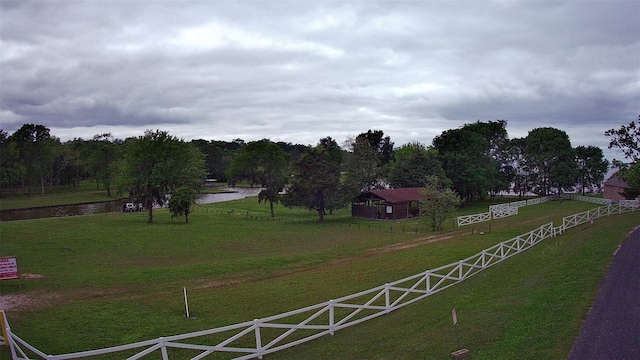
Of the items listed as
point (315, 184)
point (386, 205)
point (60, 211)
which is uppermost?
point (315, 184)

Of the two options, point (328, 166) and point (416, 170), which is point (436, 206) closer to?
point (328, 166)

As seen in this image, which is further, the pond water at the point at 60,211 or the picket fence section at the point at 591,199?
the pond water at the point at 60,211

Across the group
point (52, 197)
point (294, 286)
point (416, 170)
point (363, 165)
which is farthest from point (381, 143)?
point (294, 286)

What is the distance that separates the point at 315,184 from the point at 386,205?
1058 cm

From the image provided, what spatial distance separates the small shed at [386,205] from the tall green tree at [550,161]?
2890cm

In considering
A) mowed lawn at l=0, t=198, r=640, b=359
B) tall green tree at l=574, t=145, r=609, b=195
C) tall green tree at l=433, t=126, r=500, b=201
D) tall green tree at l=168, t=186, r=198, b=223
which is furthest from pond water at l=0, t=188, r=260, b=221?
tall green tree at l=574, t=145, r=609, b=195

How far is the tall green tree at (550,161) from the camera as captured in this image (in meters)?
77.9

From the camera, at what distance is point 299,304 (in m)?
19.3

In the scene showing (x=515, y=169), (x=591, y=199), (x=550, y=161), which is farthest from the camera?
(x=515, y=169)

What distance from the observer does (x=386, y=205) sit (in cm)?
6156

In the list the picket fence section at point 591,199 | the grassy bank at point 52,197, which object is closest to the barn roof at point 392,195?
the picket fence section at point 591,199

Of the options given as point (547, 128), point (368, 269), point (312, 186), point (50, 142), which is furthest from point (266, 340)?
point (50, 142)

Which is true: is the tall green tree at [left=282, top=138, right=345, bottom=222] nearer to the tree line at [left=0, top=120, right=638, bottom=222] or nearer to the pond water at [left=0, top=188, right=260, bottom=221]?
the tree line at [left=0, top=120, right=638, bottom=222]

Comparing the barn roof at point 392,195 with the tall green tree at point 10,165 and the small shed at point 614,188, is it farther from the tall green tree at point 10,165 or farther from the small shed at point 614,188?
the tall green tree at point 10,165
